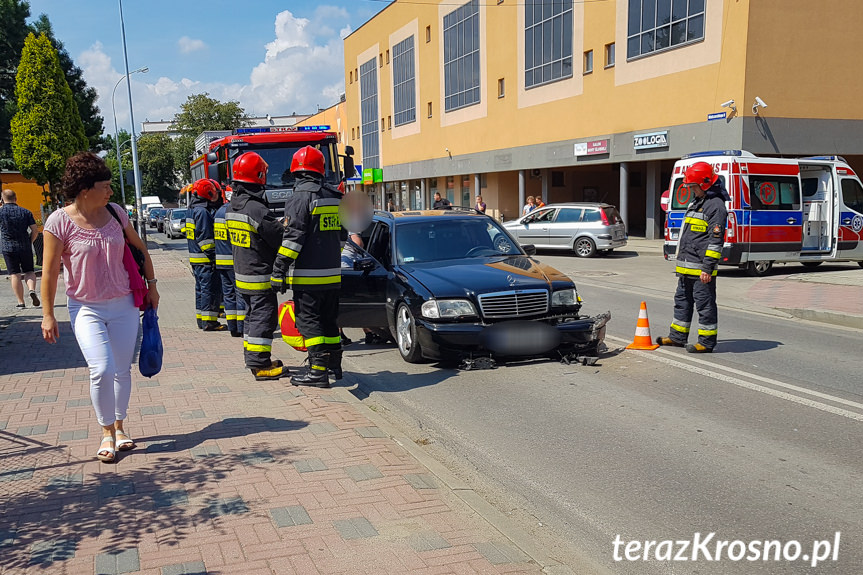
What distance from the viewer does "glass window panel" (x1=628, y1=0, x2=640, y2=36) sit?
1060 inches

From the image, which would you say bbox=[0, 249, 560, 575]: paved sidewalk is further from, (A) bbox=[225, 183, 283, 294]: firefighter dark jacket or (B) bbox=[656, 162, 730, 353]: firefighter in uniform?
(B) bbox=[656, 162, 730, 353]: firefighter in uniform

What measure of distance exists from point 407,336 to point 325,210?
1861 millimetres

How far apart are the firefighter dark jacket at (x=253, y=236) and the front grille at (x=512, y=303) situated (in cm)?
207

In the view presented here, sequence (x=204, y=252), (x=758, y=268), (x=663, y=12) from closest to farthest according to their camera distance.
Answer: (x=204, y=252) < (x=758, y=268) < (x=663, y=12)

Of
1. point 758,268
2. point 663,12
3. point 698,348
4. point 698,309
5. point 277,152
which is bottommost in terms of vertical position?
point 758,268

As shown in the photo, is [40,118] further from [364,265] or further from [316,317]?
[316,317]

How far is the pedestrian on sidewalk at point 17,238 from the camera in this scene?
11.5 metres

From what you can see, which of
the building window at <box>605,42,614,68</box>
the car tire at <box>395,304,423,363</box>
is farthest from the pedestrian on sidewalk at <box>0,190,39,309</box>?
the building window at <box>605,42,614,68</box>

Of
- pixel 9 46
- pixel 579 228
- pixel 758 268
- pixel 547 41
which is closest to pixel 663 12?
pixel 547 41

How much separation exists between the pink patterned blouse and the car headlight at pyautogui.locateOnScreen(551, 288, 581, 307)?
415 centimetres

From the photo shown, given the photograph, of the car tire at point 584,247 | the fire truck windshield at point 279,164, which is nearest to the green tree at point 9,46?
A: the fire truck windshield at point 279,164

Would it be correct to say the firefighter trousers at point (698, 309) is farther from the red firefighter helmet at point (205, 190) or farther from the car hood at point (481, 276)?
the red firefighter helmet at point (205, 190)

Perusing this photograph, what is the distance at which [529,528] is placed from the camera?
384cm

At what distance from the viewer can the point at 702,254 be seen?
7.84 metres
